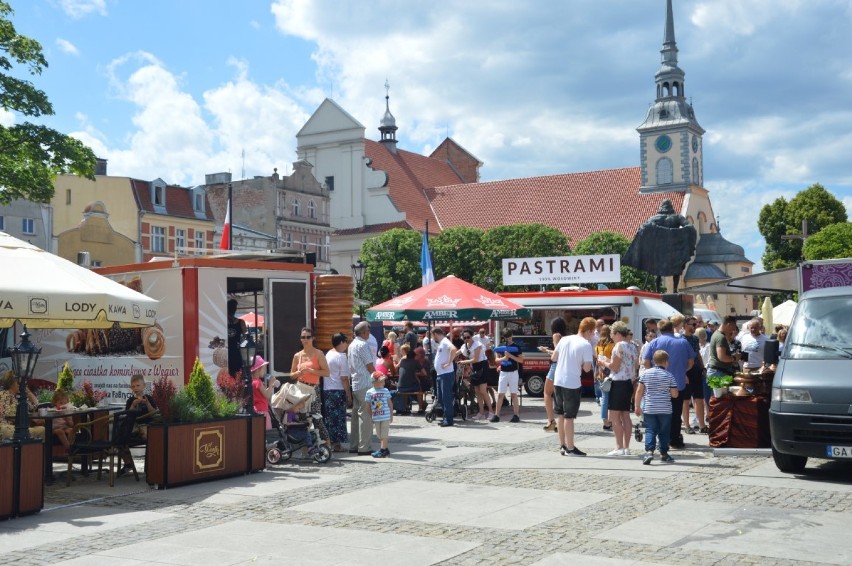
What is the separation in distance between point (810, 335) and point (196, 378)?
7.05 metres

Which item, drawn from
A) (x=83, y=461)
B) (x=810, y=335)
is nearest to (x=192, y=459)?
(x=83, y=461)

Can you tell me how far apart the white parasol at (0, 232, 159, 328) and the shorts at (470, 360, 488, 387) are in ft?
26.6

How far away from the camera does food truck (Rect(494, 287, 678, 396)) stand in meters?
23.8

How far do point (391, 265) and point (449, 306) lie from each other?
41178 mm

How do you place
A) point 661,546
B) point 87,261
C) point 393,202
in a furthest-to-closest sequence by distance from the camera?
point 393,202
point 87,261
point 661,546

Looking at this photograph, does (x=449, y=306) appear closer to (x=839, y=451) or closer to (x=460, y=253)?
(x=839, y=451)

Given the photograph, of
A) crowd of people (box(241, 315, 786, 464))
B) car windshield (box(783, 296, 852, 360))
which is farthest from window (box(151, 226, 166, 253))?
car windshield (box(783, 296, 852, 360))

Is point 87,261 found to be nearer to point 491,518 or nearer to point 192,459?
point 192,459

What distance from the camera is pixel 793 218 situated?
221ft

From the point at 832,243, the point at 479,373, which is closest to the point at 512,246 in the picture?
the point at 832,243

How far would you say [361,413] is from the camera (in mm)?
13109

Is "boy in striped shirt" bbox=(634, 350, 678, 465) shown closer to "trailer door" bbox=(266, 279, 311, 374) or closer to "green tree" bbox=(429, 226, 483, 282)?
"trailer door" bbox=(266, 279, 311, 374)

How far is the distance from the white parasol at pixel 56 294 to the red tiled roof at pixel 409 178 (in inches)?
2479

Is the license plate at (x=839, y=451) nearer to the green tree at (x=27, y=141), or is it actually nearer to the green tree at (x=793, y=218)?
the green tree at (x=27, y=141)
